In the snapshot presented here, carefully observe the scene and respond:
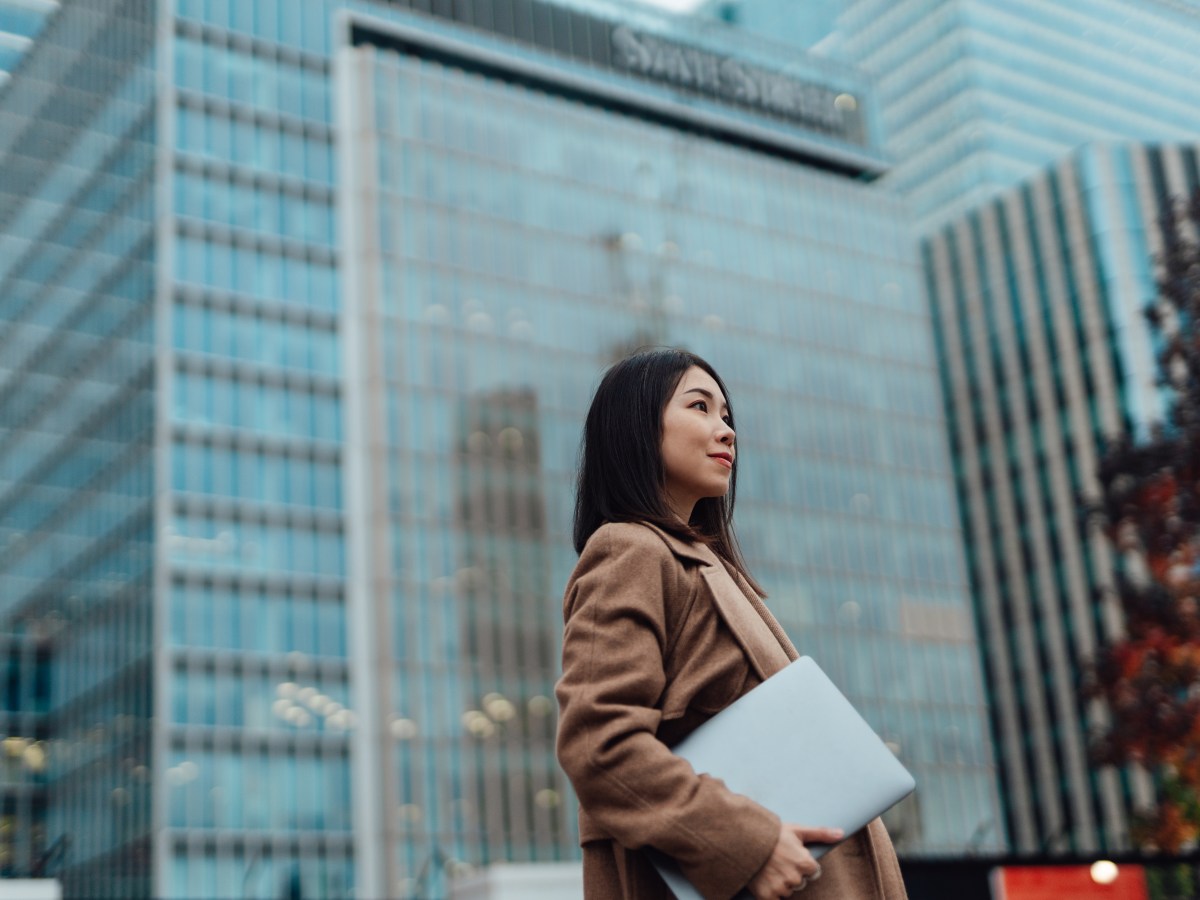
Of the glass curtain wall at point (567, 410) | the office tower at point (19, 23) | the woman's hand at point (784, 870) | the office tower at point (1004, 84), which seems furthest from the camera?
the office tower at point (1004, 84)

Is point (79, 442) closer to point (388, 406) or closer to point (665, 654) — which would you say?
point (388, 406)

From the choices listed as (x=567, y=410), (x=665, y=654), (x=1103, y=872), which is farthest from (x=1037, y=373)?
Result: (x=665, y=654)

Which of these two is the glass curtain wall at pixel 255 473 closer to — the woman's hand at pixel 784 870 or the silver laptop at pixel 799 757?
the silver laptop at pixel 799 757

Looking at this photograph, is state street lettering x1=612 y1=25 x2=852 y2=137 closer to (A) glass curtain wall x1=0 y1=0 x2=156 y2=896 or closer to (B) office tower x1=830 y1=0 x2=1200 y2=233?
(B) office tower x1=830 y1=0 x2=1200 y2=233

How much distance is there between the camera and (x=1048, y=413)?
263 ft

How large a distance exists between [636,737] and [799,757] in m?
0.28

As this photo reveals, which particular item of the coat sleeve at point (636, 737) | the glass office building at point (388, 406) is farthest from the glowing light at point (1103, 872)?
the glass office building at point (388, 406)

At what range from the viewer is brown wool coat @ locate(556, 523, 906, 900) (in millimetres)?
2781

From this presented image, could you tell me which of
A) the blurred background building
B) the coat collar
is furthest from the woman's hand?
the blurred background building

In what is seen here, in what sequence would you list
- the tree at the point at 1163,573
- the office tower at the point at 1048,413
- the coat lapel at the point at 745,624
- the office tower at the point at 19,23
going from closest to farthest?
the coat lapel at the point at 745,624 < the tree at the point at 1163,573 < the office tower at the point at 19,23 < the office tower at the point at 1048,413

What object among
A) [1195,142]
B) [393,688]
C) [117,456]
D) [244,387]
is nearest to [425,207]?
[244,387]

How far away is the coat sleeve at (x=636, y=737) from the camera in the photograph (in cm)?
276

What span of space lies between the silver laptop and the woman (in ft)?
0.17

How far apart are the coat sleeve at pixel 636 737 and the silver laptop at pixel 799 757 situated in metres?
0.07
